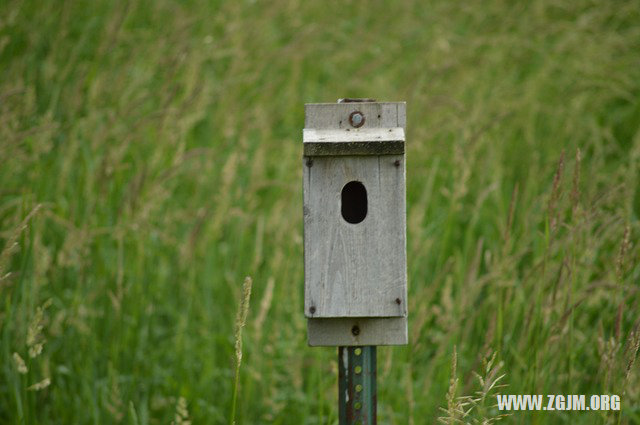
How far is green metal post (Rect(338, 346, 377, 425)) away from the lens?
1738mm

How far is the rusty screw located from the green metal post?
1.95 feet

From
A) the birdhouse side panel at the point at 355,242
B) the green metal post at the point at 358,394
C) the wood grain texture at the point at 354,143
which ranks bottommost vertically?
the green metal post at the point at 358,394

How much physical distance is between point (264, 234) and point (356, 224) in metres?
1.73

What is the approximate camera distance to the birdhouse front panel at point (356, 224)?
70.1 inches

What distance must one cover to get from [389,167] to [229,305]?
151 centimetres

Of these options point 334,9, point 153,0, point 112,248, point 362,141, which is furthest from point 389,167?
point 334,9

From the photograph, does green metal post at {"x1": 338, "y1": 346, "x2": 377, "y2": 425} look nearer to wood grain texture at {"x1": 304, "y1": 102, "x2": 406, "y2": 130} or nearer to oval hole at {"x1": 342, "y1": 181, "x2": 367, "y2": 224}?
oval hole at {"x1": 342, "y1": 181, "x2": 367, "y2": 224}

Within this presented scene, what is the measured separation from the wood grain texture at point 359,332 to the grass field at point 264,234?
248 mm

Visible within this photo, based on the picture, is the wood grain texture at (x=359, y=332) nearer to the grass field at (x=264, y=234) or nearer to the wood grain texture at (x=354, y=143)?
the grass field at (x=264, y=234)

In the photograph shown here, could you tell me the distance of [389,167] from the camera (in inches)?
72.0

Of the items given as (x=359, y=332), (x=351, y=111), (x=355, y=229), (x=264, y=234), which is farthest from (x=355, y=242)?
(x=264, y=234)

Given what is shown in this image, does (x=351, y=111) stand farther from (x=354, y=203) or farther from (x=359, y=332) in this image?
(x=359, y=332)

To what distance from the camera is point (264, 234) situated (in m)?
3.49

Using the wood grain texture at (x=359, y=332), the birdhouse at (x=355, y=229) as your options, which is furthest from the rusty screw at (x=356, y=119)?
the wood grain texture at (x=359, y=332)
